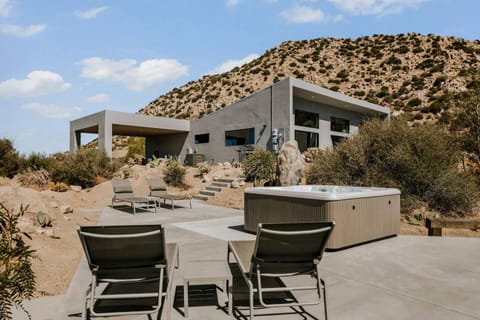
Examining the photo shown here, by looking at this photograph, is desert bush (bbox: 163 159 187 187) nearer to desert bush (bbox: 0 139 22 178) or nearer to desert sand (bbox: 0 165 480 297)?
desert sand (bbox: 0 165 480 297)

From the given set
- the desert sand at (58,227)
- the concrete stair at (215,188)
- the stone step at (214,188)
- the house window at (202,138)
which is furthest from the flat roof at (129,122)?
the stone step at (214,188)

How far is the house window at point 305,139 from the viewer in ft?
66.1

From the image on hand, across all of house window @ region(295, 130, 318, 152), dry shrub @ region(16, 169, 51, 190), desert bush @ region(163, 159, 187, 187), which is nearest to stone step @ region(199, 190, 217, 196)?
desert bush @ region(163, 159, 187, 187)

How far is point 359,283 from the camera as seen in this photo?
367 cm

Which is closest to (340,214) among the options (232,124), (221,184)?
(221,184)

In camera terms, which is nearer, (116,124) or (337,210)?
(337,210)

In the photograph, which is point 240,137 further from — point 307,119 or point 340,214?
point 340,214

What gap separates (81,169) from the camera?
→ 49.8 feet

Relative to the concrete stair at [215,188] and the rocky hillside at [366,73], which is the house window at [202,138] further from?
the rocky hillside at [366,73]

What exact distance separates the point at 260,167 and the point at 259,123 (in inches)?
199

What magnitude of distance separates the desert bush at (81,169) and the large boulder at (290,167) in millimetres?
9093

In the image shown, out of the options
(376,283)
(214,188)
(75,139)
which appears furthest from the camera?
(75,139)

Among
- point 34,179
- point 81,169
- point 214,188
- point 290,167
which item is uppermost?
point 290,167

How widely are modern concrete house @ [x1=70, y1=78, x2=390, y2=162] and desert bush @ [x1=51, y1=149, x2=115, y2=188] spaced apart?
112 inches
